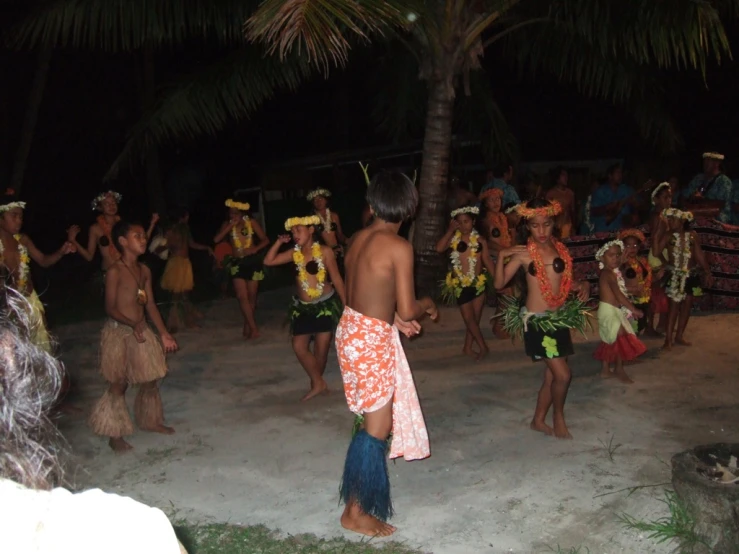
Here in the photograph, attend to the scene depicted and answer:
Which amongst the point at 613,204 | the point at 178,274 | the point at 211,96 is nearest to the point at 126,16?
the point at 211,96

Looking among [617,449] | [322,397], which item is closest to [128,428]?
[322,397]

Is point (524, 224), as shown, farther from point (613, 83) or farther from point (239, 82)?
point (613, 83)

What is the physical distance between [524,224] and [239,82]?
458 centimetres

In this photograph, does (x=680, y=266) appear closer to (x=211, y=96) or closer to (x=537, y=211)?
(x=537, y=211)

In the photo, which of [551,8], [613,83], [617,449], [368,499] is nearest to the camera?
[368,499]

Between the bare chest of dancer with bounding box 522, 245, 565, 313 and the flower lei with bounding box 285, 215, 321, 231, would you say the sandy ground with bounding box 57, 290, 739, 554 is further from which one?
the flower lei with bounding box 285, 215, 321, 231

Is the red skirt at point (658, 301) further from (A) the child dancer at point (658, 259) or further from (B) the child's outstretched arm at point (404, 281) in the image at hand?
(B) the child's outstretched arm at point (404, 281)

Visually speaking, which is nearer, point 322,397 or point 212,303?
point 322,397

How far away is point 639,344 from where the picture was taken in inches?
259

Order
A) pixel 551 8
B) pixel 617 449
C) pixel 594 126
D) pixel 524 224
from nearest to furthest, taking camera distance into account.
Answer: pixel 617 449
pixel 524 224
pixel 551 8
pixel 594 126

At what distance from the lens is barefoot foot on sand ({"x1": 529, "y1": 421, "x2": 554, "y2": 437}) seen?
17.5ft

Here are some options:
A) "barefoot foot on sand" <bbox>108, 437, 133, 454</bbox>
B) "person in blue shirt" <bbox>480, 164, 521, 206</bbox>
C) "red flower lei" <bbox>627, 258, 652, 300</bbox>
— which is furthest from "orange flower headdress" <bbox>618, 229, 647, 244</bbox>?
"barefoot foot on sand" <bbox>108, 437, 133, 454</bbox>

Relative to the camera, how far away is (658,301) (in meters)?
7.98

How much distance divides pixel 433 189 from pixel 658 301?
2.98 m
